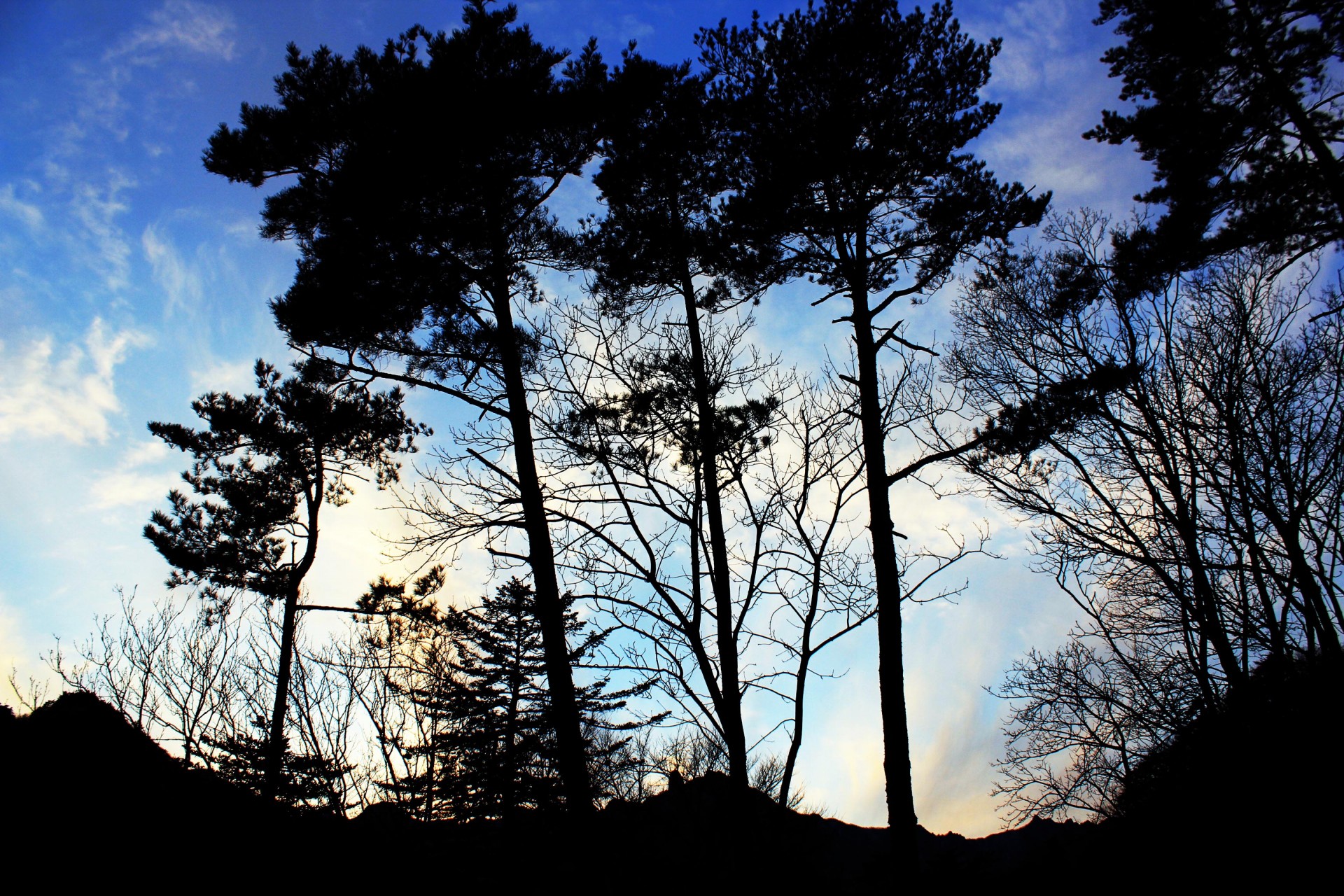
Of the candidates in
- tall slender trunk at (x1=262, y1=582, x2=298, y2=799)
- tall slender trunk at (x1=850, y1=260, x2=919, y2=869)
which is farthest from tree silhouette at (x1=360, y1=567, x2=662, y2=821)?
tall slender trunk at (x1=850, y1=260, x2=919, y2=869)

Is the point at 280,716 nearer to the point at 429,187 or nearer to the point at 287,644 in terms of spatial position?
the point at 287,644

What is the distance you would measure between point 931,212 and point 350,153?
24.3 ft

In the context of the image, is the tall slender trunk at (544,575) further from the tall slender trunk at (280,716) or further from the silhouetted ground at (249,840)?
the tall slender trunk at (280,716)

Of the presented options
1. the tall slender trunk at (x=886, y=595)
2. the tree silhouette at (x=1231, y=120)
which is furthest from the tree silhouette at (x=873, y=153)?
the tree silhouette at (x=1231, y=120)

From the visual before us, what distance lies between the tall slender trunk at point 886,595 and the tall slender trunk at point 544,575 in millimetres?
3261

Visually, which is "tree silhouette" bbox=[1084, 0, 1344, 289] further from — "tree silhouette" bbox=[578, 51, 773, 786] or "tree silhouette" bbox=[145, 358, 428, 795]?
"tree silhouette" bbox=[145, 358, 428, 795]

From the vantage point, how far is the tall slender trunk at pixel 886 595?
646 centimetres

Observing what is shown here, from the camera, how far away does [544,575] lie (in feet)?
25.0

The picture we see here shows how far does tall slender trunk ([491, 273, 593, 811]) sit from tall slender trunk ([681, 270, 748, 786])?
2.16 metres

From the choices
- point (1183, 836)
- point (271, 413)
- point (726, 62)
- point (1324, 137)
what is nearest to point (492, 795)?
point (271, 413)

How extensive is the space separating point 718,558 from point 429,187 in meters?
6.27

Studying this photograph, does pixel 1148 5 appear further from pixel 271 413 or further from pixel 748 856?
pixel 271 413

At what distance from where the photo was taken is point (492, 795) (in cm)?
1764

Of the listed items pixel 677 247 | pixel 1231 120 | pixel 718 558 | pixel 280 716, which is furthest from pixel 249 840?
pixel 1231 120
